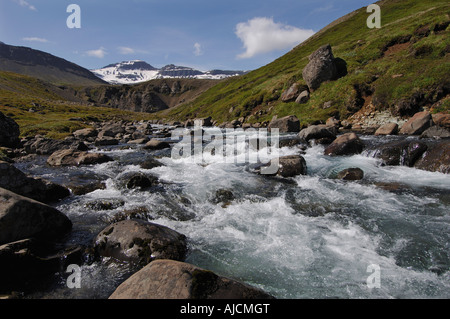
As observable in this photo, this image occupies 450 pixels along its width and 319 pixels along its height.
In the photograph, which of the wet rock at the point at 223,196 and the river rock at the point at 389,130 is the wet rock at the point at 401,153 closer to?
the river rock at the point at 389,130

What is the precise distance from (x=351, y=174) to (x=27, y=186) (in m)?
17.5

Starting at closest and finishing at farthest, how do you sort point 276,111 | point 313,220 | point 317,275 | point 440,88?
point 317,275
point 313,220
point 440,88
point 276,111

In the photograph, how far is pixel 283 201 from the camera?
11562 millimetres

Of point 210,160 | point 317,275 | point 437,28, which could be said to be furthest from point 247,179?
point 437,28

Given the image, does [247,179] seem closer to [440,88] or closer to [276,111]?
[440,88]

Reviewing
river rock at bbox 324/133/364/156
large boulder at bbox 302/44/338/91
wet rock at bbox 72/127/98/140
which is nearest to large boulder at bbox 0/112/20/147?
wet rock at bbox 72/127/98/140

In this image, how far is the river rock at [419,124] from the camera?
→ 805 inches

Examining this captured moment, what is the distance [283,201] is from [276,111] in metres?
35.6

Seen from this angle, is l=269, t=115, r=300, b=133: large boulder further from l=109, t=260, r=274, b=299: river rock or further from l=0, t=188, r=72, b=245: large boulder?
l=109, t=260, r=274, b=299: river rock

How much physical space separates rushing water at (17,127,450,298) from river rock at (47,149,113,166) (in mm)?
3529

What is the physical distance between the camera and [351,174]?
556 inches

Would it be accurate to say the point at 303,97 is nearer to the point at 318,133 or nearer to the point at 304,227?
the point at 318,133

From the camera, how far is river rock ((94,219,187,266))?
686 cm

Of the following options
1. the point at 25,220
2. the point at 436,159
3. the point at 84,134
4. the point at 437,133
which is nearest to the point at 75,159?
the point at 25,220
